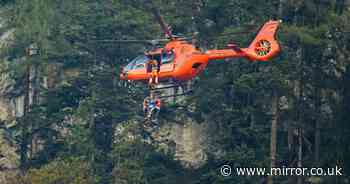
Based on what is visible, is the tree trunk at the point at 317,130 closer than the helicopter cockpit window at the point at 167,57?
No

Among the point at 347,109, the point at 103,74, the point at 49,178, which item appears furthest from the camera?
the point at 103,74

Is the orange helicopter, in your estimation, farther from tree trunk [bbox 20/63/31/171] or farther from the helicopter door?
tree trunk [bbox 20/63/31/171]

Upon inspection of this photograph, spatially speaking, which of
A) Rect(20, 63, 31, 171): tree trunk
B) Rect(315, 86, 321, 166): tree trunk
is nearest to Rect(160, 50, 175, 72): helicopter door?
Rect(315, 86, 321, 166): tree trunk

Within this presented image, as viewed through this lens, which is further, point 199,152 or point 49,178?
point 199,152

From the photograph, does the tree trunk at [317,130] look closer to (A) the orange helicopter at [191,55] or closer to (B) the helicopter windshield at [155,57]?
(A) the orange helicopter at [191,55]

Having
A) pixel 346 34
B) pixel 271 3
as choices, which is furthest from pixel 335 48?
pixel 271 3

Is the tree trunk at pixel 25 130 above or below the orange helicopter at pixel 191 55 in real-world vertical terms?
below

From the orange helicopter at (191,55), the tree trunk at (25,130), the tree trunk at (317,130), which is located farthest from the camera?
the tree trunk at (25,130)

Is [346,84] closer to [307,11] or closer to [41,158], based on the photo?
[307,11]

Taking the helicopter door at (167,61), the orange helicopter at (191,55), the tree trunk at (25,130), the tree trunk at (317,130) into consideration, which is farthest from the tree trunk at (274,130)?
the tree trunk at (25,130)
